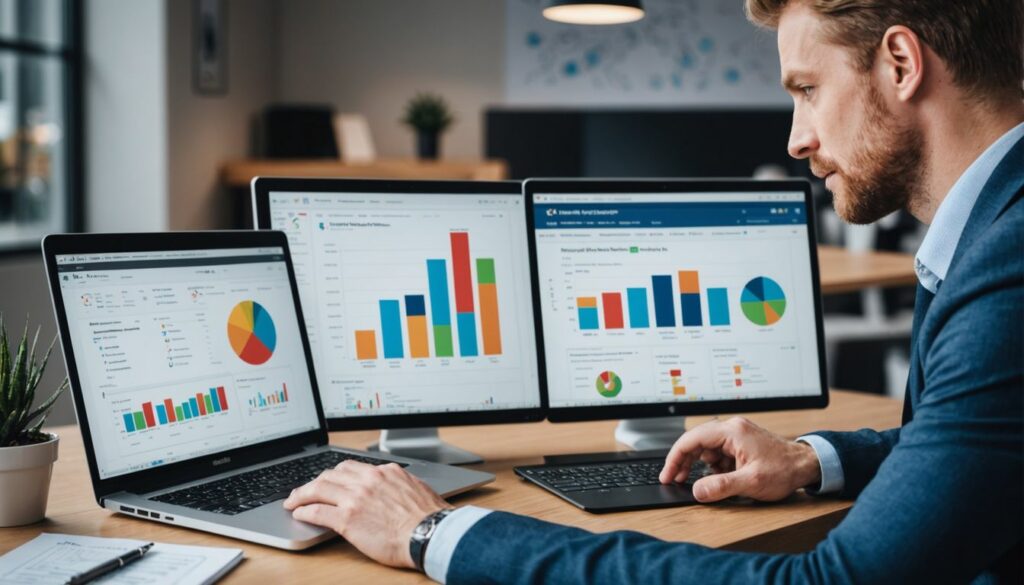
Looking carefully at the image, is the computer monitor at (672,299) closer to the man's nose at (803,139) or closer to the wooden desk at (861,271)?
the man's nose at (803,139)

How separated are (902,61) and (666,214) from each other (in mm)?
541

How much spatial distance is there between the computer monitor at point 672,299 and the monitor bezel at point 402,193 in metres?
0.04

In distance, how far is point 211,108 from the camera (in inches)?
203

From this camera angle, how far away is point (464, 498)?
131 cm

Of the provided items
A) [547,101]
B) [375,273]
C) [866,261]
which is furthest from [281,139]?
[375,273]

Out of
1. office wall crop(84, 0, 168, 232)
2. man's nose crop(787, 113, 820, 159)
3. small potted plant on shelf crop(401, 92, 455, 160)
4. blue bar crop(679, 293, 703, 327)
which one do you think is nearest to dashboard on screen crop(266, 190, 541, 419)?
blue bar crop(679, 293, 703, 327)

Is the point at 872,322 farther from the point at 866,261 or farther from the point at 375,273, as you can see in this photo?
the point at 375,273

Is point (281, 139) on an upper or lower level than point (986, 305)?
upper

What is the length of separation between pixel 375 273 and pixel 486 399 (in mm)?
238

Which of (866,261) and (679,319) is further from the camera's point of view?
(866,261)

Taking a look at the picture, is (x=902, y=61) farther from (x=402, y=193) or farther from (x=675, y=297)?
(x=402, y=193)

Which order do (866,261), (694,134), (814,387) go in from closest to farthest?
(814,387) < (866,261) < (694,134)

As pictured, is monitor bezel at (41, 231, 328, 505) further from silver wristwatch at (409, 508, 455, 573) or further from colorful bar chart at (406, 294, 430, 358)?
silver wristwatch at (409, 508, 455, 573)

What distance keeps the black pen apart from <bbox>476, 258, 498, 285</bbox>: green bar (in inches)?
25.7
